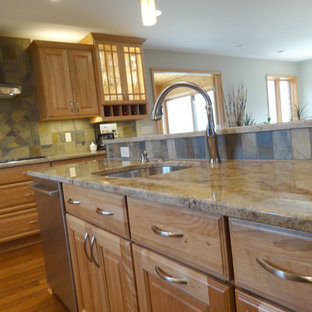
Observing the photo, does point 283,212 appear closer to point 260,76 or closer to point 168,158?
point 168,158

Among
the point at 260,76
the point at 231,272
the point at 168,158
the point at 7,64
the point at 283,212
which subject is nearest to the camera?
the point at 283,212

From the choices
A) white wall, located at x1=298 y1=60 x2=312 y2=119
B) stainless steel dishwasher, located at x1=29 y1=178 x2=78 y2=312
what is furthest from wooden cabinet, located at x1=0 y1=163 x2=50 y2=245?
white wall, located at x1=298 y1=60 x2=312 y2=119

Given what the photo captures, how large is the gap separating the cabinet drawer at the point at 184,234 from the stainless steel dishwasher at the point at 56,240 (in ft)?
2.47

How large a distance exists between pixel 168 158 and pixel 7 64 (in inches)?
112

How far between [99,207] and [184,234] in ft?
1.73

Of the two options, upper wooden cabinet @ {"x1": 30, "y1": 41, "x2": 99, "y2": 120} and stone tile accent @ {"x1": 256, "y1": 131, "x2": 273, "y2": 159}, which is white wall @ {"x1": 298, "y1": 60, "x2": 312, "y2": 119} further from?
stone tile accent @ {"x1": 256, "y1": 131, "x2": 273, "y2": 159}

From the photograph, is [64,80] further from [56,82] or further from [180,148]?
[180,148]

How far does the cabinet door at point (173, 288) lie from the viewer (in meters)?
0.70

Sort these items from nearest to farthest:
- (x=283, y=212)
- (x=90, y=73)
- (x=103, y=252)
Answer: (x=283, y=212), (x=103, y=252), (x=90, y=73)

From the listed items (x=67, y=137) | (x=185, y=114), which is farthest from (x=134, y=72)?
(x=185, y=114)

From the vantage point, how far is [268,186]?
74cm

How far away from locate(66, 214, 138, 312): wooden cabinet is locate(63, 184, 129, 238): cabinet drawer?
3cm

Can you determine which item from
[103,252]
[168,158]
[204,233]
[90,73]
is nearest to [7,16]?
[90,73]

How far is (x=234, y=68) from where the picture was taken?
6.03 m
